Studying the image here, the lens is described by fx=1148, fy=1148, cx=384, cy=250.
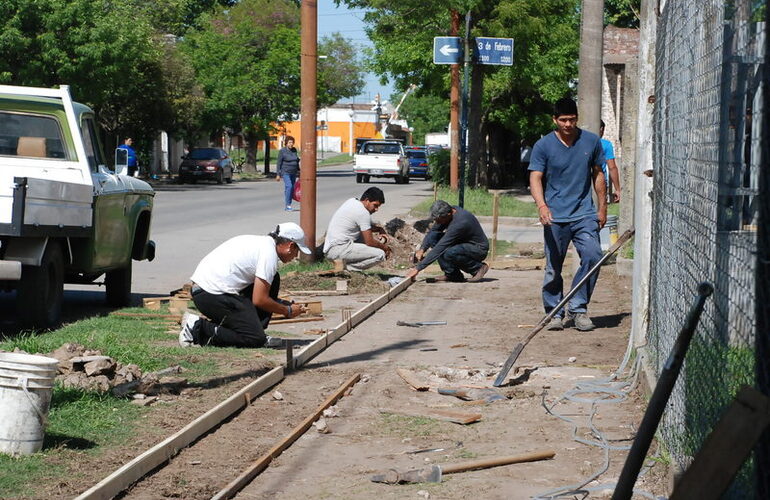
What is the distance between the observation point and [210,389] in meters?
8.00

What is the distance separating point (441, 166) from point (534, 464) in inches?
1340

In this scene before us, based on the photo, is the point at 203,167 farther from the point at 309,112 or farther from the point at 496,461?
the point at 496,461

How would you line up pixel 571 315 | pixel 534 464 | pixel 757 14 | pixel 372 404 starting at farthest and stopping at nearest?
pixel 571 315
pixel 372 404
pixel 534 464
pixel 757 14

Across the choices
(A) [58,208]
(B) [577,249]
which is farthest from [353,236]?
(A) [58,208]

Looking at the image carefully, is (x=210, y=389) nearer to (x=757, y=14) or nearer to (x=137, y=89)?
(x=757, y=14)

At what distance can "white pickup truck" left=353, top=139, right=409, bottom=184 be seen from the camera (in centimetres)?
5334

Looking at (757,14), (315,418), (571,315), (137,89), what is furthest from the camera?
(137,89)

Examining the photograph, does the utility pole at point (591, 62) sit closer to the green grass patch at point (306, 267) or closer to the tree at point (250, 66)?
the green grass patch at point (306, 267)

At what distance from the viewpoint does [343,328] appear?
10.9 metres

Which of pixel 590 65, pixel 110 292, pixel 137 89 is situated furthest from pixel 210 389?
pixel 137 89

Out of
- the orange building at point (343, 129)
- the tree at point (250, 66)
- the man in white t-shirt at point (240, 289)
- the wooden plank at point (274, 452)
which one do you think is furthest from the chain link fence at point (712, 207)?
the orange building at point (343, 129)

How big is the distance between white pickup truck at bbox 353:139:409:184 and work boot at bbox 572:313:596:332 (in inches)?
1688

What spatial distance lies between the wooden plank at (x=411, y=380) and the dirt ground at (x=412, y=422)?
0.16ft

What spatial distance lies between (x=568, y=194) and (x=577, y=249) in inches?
20.6
